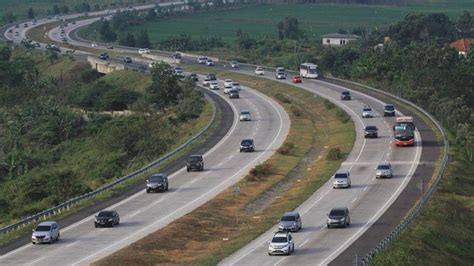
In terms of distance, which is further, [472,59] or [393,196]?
[472,59]

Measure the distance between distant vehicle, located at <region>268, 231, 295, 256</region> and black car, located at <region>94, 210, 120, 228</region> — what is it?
1533cm

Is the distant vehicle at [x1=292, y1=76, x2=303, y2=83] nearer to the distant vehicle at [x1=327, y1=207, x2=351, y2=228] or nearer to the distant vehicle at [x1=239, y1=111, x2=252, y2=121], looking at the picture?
the distant vehicle at [x1=239, y1=111, x2=252, y2=121]

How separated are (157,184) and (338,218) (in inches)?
861

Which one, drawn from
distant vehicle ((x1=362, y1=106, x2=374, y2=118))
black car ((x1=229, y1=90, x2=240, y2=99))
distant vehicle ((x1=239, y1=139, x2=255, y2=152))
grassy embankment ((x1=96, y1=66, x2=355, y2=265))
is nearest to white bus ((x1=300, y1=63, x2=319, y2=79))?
black car ((x1=229, y1=90, x2=240, y2=99))

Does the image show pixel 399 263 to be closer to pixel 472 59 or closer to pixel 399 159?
pixel 399 159

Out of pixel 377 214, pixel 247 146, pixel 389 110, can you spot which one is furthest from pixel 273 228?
pixel 389 110

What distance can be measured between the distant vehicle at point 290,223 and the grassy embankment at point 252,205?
5.63ft

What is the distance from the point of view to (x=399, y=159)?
342 ft

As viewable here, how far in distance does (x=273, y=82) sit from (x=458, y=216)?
335ft

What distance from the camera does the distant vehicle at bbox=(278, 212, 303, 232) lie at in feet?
249

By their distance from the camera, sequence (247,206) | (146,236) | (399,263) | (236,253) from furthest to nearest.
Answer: (247,206) → (146,236) → (236,253) → (399,263)

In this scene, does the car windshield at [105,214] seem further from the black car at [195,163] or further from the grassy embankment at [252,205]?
the black car at [195,163]

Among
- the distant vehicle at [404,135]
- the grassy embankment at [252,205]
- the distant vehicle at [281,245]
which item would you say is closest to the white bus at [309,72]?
the grassy embankment at [252,205]

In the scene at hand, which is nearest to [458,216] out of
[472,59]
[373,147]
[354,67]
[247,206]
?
[247,206]
